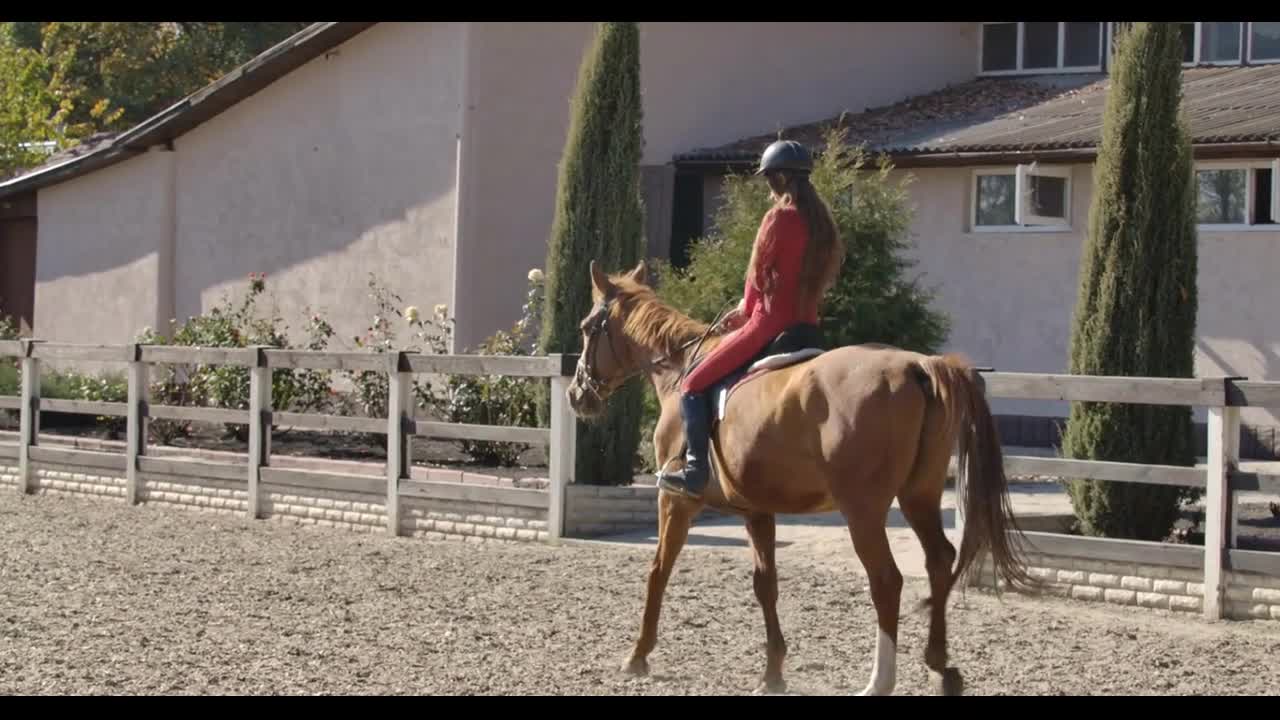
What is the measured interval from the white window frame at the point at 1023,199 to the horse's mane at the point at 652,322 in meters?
9.75

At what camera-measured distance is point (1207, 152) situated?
656 inches

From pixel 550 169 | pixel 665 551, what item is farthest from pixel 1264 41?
pixel 665 551

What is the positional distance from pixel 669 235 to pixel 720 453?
12.9 metres

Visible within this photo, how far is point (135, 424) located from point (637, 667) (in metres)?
9.13

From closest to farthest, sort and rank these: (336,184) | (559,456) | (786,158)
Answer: (786,158)
(559,456)
(336,184)

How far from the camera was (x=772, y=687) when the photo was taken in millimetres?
7137

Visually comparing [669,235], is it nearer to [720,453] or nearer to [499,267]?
[499,267]

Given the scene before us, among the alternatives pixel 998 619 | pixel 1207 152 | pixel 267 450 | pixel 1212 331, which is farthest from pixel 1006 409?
pixel 998 619

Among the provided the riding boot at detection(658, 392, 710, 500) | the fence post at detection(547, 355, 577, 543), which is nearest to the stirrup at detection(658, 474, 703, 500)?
the riding boot at detection(658, 392, 710, 500)

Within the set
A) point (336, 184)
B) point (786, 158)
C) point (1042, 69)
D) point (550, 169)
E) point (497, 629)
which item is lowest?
point (497, 629)

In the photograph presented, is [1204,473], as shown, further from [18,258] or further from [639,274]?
[18,258]

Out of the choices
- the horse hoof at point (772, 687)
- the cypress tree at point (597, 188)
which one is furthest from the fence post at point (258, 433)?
the horse hoof at point (772, 687)

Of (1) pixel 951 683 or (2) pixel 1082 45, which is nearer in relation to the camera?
(1) pixel 951 683
